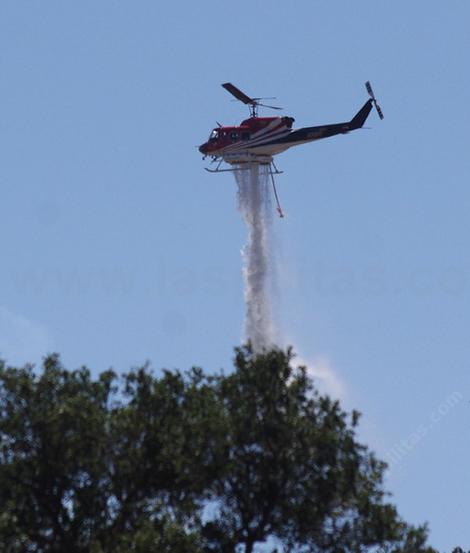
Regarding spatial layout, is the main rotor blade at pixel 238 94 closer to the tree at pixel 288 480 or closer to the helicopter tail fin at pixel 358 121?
the helicopter tail fin at pixel 358 121

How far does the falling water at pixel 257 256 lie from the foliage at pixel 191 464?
7112cm

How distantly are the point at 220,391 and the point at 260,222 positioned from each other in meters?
74.0

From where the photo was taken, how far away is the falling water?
505 ft

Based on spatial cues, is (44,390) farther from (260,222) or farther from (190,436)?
(260,222)

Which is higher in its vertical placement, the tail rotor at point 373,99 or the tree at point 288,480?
the tail rotor at point 373,99

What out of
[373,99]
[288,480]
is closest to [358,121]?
[373,99]

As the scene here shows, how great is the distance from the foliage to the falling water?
233 feet

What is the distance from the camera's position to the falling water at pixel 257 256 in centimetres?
15400

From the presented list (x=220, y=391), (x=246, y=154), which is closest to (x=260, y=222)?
(x=246, y=154)

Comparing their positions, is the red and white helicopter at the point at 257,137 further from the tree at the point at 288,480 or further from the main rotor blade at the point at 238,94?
the tree at the point at 288,480

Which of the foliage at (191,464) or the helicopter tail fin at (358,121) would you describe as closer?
the foliage at (191,464)

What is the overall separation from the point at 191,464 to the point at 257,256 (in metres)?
78.6

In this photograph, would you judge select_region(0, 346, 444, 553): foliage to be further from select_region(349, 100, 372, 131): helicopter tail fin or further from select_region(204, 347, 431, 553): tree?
select_region(349, 100, 372, 131): helicopter tail fin

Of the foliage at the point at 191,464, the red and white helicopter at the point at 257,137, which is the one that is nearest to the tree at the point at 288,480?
the foliage at the point at 191,464
